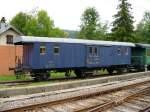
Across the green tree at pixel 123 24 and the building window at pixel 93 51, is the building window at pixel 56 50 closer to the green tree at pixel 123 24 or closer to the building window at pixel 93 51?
the building window at pixel 93 51

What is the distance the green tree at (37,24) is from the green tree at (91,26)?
20.4 ft

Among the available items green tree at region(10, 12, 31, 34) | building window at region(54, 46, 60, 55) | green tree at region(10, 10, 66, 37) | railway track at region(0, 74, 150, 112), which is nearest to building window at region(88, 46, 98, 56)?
building window at region(54, 46, 60, 55)

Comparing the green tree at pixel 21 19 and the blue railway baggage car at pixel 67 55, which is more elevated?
the green tree at pixel 21 19

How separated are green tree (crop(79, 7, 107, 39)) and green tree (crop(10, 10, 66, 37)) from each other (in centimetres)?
623

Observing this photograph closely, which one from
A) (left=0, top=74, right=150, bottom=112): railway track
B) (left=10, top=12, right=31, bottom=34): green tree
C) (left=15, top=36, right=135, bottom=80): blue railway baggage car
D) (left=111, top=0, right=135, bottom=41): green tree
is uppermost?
(left=10, top=12, right=31, bottom=34): green tree

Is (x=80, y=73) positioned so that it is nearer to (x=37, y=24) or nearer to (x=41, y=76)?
(x=41, y=76)

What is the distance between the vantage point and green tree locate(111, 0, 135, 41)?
173ft

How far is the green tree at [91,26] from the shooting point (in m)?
70.9

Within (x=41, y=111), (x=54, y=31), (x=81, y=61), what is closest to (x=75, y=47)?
(x=81, y=61)

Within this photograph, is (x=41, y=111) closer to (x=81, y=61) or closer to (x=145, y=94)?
(x=145, y=94)

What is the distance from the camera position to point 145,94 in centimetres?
1571

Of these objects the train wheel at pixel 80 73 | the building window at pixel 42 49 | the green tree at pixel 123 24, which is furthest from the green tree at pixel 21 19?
the building window at pixel 42 49

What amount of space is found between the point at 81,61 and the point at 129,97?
38.7ft

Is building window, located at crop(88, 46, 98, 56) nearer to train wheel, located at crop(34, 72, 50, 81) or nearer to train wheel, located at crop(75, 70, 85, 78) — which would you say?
train wheel, located at crop(75, 70, 85, 78)
